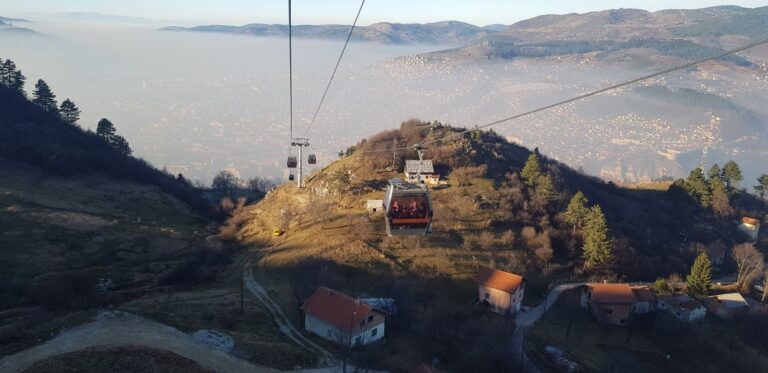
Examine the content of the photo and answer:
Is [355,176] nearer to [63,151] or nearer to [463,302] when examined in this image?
[463,302]

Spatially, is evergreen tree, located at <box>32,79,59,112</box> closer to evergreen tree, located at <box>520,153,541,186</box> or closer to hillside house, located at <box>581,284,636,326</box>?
evergreen tree, located at <box>520,153,541,186</box>

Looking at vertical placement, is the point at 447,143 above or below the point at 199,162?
above

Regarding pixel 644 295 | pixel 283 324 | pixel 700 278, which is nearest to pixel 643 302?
pixel 644 295

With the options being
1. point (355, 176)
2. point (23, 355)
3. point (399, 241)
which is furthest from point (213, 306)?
point (355, 176)

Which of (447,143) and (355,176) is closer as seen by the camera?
(355,176)

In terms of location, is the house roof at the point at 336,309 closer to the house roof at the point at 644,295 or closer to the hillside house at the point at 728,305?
the house roof at the point at 644,295

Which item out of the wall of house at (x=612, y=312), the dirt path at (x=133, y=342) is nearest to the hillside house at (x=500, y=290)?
the wall of house at (x=612, y=312)

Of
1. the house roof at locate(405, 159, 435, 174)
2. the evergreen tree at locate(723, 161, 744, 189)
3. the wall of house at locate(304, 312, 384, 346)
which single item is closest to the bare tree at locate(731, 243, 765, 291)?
the evergreen tree at locate(723, 161, 744, 189)

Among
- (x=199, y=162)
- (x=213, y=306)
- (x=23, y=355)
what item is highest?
(x=23, y=355)
